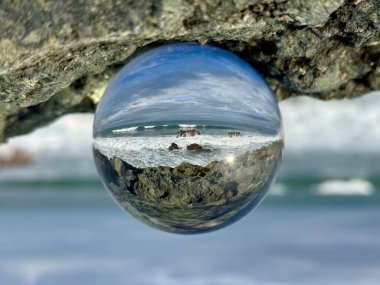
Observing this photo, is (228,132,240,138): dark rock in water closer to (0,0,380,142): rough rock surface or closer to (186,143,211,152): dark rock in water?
(186,143,211,152): dark rock in water

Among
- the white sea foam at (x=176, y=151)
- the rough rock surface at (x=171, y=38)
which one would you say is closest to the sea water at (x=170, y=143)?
the white sea foam at (x=176, y=151)

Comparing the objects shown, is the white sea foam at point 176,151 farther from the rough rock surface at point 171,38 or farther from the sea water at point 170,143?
the rough rock surface at point 171,38

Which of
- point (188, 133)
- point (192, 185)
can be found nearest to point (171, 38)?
point (188, 133)

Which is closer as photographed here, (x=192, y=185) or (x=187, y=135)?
(x=187, y=135)

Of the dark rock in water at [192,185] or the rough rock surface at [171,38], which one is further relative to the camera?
the dark rock in water at [192,185]

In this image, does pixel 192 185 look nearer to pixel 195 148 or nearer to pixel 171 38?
pixel 195 148

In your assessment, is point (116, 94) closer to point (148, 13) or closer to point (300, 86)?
point (148, 13)
